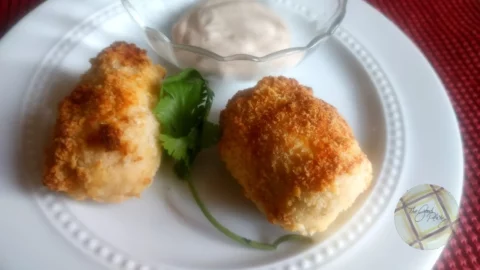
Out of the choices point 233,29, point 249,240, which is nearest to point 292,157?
point 249,240

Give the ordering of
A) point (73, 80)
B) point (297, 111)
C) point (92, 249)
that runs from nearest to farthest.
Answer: point (92, 249) → point (297, 111) → point (73, 80)

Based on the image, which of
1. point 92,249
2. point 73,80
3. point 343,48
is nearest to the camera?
point 92,249

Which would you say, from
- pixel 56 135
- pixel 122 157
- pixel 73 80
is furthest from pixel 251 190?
pixel 73 80

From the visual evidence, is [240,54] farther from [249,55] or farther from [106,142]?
[106,142]

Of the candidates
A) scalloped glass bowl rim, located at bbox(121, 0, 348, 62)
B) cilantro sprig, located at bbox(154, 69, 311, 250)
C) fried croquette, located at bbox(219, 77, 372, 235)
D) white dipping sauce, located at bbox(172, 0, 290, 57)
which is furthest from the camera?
white dipping sauce, located at bbox(172, 0, 290, 57)

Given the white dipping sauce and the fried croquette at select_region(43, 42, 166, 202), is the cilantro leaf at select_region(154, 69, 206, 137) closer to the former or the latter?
the fried croquette at select_region(43, 42, 166, 202)

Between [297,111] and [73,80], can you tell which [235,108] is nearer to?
[297,111]

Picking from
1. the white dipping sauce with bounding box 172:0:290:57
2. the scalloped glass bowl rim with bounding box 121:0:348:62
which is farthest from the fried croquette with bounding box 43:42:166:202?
the white dipping sauce with bounding box 172:0:290:57
